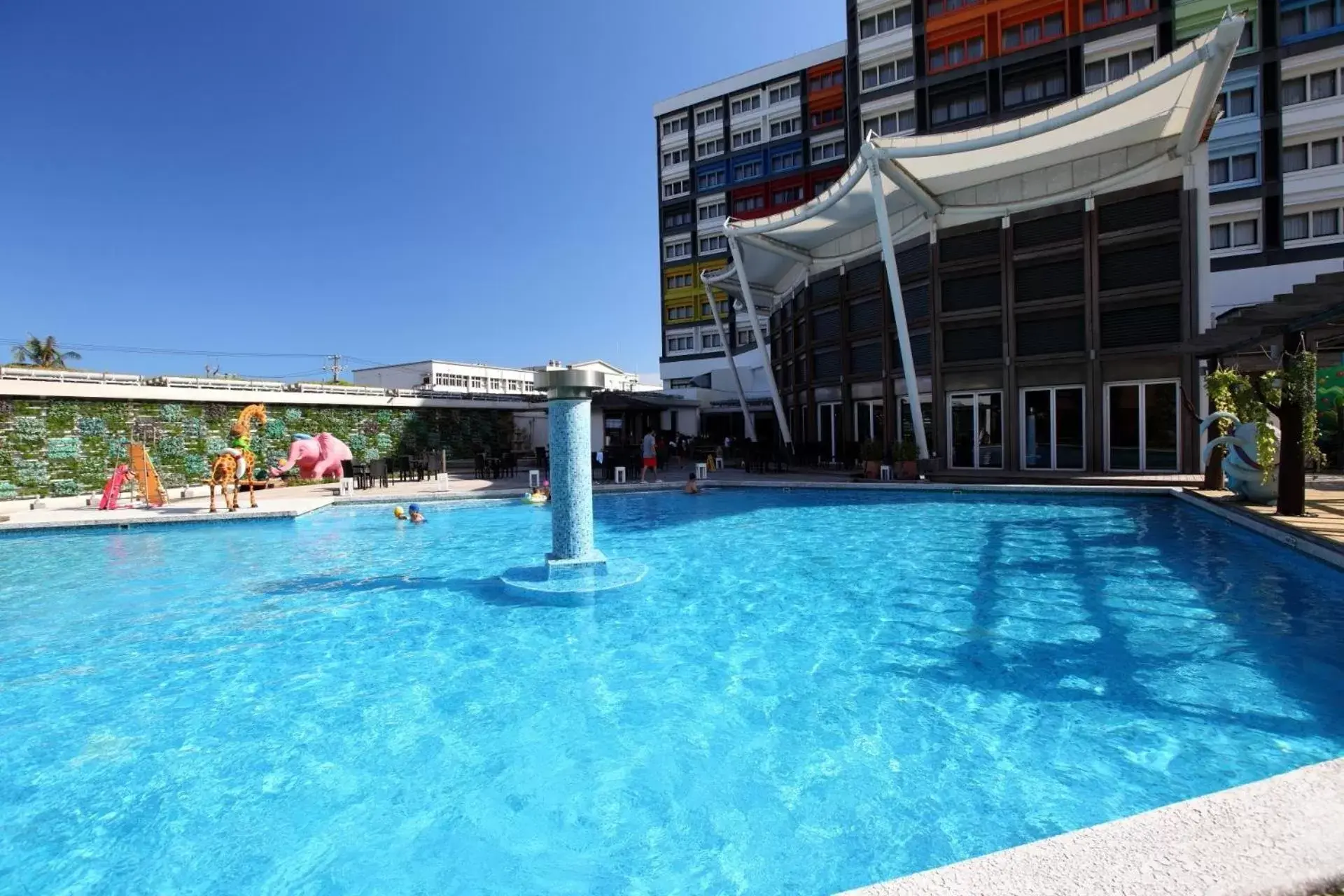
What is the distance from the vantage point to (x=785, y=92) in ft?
127

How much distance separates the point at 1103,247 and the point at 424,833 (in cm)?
1953

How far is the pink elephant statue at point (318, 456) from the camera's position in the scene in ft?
64.4

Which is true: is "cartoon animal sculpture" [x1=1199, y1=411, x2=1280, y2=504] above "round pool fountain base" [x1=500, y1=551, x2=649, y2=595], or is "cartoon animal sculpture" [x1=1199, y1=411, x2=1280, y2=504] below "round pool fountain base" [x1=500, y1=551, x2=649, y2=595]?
above

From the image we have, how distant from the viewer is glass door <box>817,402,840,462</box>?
2269cm

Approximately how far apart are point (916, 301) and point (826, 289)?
4145 millimetres

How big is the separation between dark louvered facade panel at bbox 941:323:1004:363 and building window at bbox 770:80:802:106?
85.5ft

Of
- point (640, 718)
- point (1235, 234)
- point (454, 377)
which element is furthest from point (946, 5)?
point (454, 377)

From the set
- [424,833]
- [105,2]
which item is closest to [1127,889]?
[424,833]

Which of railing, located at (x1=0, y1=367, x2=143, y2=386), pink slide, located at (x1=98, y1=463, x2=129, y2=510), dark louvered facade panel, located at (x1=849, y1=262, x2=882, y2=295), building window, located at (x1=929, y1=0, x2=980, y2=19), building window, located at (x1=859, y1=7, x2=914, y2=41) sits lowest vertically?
pink slide, located at (x1=98, y1=463, x2=129, y2=510)

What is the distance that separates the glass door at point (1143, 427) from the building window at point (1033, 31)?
1648 centimetres

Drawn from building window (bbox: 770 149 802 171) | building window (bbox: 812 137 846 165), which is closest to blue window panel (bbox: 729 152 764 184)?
building window (bbox: 770 149 802 171)

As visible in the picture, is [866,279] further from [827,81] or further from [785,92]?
[785,92]

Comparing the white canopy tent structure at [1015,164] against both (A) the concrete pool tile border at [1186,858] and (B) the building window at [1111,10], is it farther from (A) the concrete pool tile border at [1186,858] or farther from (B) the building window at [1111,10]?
(A) the concrete pool tile border at [1186,858]

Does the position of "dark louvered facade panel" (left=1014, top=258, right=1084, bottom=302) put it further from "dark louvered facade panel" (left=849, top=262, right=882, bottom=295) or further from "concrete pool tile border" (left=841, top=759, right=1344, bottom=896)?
"concrete pool tile border" (left=841, top=759, right=1344, bottom=896)
